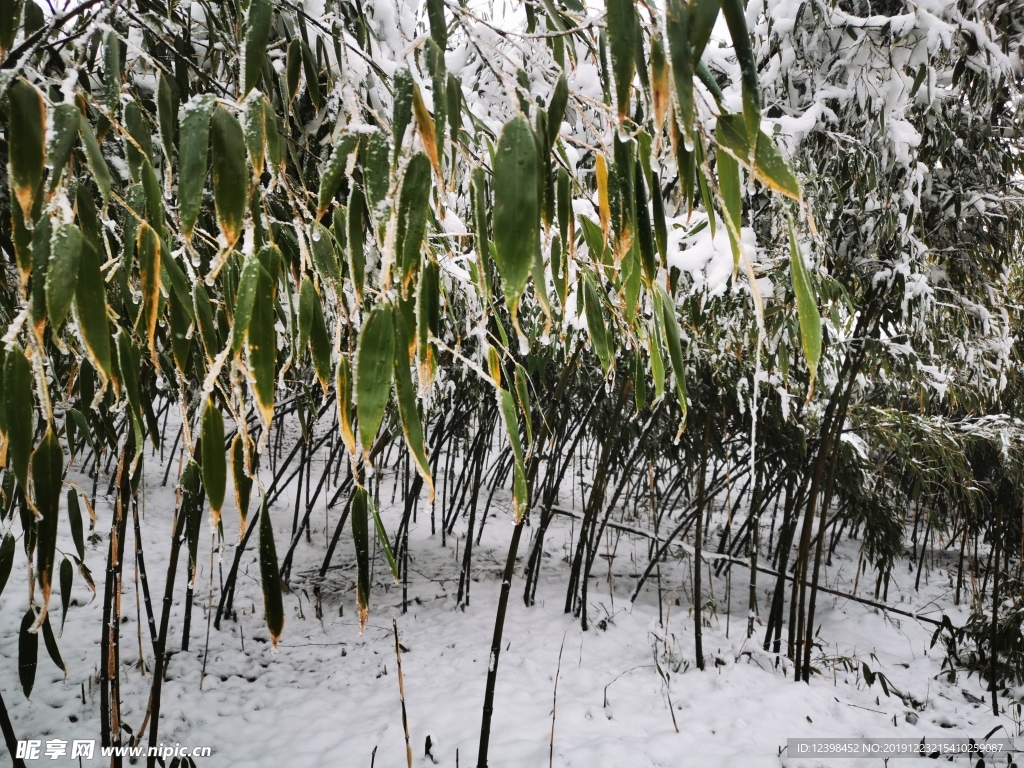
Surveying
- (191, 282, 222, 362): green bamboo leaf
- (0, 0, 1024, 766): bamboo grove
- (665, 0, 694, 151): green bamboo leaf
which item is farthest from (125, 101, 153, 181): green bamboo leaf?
(665, 0, 694, 151): green bamboo leaf

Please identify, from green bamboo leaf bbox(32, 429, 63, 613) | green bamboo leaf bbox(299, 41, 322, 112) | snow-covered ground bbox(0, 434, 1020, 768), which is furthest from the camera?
snow-covered ground bbox(0, 434, 1020, 768)

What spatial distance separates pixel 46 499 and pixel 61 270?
26 cm

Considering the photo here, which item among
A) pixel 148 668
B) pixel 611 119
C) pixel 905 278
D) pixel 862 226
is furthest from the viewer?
pixel 148 668

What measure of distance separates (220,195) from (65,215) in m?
0.10

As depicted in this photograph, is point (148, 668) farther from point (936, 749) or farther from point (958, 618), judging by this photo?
point (958, 618)

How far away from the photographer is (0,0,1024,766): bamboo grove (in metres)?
0.42

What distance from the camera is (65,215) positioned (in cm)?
39

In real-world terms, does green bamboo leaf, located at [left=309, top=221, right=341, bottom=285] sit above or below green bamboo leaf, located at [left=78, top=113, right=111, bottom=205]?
below

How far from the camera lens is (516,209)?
0.39 m

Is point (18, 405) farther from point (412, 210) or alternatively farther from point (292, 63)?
point (292, 63)

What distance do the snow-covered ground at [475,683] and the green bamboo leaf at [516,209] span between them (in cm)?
196

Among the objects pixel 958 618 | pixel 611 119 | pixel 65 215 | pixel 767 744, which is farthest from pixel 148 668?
pixel 958 618

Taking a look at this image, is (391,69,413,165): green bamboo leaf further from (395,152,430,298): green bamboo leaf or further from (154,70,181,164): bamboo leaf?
(154,70,181,164): bamboo leaf

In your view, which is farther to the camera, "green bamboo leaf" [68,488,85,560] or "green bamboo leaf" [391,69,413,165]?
"green bamboo leaf" [68,488,85,560]
